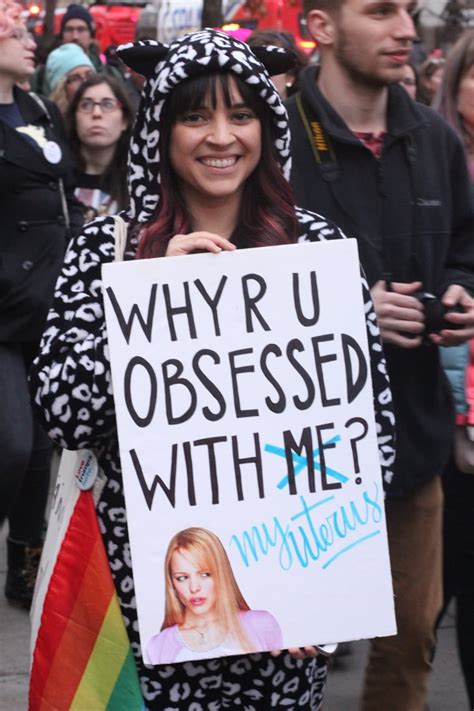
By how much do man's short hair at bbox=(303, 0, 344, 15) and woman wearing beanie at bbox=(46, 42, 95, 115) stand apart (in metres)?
4.75

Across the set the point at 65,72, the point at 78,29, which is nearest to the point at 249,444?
the point at 65,72

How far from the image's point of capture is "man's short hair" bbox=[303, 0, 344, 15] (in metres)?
3.52

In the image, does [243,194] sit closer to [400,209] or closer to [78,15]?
[400,209]

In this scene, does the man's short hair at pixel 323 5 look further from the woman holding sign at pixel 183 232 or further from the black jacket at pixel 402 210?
the woman holding sign at pixel 183 232

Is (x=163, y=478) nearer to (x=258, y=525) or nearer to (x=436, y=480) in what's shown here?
(x=258, y=525)

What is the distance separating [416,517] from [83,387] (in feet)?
3.97

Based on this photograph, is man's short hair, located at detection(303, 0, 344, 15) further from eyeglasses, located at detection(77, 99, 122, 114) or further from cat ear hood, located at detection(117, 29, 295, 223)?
eyeglasses, located at detection(77, 99, 122, 114)

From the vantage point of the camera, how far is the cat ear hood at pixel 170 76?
2.77 meters

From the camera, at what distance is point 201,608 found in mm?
2590

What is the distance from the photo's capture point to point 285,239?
2887mm

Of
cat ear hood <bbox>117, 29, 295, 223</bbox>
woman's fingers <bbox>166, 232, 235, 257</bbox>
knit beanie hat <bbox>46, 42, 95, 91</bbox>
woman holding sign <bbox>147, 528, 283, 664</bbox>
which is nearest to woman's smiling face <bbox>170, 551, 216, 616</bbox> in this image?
woman holding sign <bbox>147, 528, 283, 664</bbox>

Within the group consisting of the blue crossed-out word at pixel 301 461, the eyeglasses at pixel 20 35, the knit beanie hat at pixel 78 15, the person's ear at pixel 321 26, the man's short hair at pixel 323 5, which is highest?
the man's short hair at pixel 323 5

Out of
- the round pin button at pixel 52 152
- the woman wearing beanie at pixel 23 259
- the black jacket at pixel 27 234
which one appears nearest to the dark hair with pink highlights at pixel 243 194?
the woman wearing beanie at pixel 23 259

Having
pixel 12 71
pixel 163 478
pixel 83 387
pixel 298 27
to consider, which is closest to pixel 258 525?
pixel 163 478
